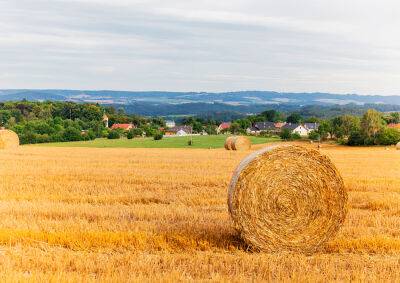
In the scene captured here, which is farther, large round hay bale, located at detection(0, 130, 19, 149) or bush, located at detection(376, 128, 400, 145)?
bush, located at detection(376, 128, 400, 145)

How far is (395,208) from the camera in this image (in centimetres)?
1187

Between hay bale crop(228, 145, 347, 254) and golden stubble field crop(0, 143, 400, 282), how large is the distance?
26cm

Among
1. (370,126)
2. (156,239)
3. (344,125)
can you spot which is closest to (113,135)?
(344,125)

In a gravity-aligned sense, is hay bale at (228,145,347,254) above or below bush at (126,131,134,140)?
above

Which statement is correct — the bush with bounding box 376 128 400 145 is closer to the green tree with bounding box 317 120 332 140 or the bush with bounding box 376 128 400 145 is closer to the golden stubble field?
the green tree with bounding box 317 120 332 140

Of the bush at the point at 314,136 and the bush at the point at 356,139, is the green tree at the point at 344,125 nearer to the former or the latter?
the bush at the point at 314,136

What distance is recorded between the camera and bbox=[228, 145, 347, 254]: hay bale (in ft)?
27.9

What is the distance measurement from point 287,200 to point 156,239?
2010mm

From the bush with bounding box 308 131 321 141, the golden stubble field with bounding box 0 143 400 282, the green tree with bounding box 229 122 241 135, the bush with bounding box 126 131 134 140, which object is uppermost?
the golden stubble field with bounding box 0 143 400 282

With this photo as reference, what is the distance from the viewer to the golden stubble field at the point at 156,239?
6.96 metres

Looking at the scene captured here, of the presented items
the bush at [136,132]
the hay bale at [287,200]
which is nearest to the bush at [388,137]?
the bush at [136,132]

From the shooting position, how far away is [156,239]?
8.36 metres

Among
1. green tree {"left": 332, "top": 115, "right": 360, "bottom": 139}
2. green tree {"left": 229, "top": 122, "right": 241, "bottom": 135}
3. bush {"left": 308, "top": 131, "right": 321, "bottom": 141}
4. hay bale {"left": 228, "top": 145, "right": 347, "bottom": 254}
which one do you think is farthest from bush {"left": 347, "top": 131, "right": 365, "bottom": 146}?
hay bale {"left": 228, "top": 145, "right": 347, "bottom": 254}

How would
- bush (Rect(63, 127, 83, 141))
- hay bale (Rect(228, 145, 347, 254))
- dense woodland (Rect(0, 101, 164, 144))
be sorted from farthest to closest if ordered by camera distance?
1. dense woodland (Rect(0, 101, 164, 144))
2. bush (Rect(63, 127, 83, 141))
3. hay bale (Rect(228, 145, 347, 254))
